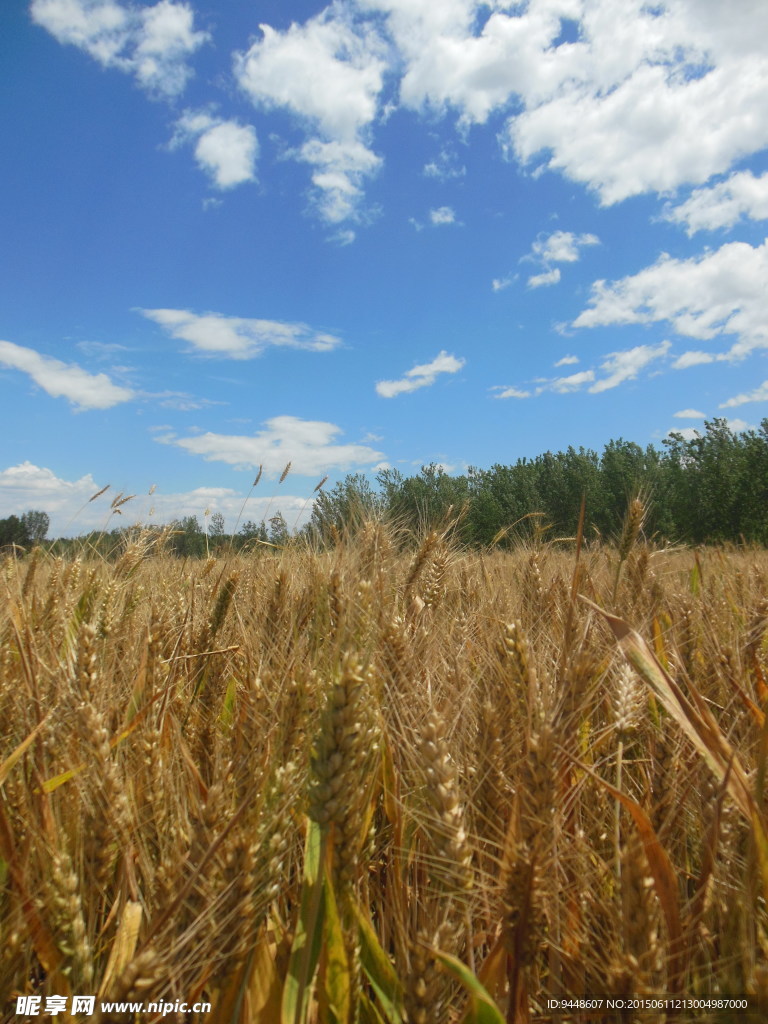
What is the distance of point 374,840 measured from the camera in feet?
3.67

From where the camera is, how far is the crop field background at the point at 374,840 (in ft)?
2.48

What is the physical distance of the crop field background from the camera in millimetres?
756

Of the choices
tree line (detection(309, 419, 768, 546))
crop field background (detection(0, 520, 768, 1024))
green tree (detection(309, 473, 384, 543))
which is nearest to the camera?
crop field background (detection(0, 520, 768, 1024))

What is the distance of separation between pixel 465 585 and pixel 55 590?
220 centimetres

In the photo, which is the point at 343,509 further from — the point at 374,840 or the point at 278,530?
the point at 374,840

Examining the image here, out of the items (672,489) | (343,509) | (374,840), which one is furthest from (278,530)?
(672,489)

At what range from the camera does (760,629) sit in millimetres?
1767

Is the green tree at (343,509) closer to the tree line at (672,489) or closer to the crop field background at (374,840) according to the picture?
the crop field background at (374,840)

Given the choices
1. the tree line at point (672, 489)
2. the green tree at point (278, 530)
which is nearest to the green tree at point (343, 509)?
the green tree at point (278, 530)

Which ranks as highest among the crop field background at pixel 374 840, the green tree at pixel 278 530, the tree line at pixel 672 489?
the tree line at pixel 672 489

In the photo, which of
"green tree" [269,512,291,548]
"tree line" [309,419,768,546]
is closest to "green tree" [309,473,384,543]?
"green tree" [269,512,291,548]

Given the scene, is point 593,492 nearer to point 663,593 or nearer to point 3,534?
point 3,534

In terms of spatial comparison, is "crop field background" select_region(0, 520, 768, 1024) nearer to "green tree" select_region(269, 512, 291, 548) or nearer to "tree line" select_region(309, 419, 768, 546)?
"green tree" select_region(269, 512, 291, 548)

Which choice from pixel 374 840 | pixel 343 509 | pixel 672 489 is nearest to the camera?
pixel 374 840
